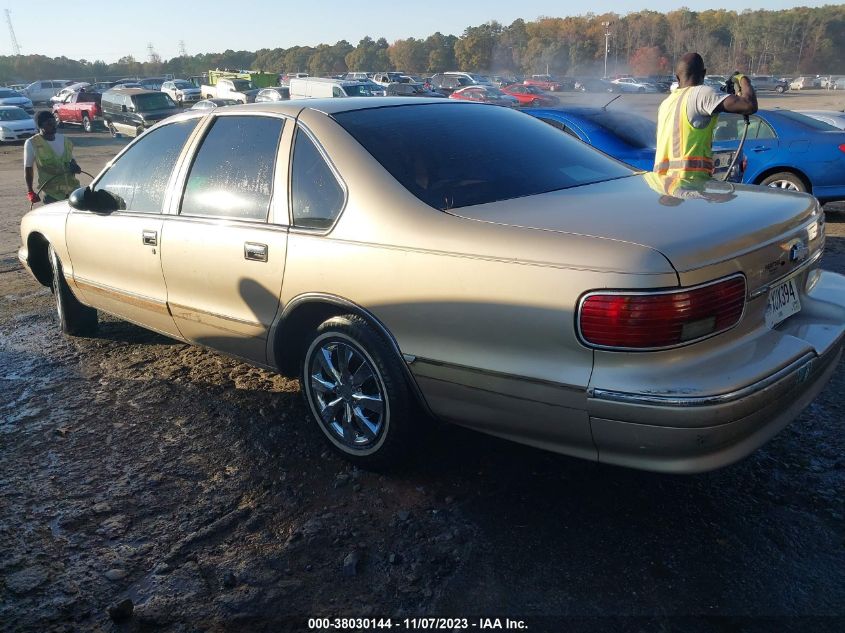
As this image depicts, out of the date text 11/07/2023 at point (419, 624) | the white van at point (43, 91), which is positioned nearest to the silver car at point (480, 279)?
the date text 11/07/2023 at point (419, 624)

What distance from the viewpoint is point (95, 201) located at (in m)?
4.43

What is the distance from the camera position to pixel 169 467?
11.1ft

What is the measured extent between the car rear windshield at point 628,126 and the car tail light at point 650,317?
555 cm

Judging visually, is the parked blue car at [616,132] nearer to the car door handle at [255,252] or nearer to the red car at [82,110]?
the car door handle at [255,252]

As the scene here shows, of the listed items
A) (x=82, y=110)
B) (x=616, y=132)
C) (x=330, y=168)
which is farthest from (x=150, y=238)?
(x=82, y=110)

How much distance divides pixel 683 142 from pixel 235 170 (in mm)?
3175

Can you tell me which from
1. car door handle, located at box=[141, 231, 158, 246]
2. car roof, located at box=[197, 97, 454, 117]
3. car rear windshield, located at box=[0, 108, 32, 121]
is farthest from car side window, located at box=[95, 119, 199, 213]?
car rear windshield, located at box=[0, 108, 32, 121]

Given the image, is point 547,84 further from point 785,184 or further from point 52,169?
point 52,169

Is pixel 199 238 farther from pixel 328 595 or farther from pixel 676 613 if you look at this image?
pixel 676 613

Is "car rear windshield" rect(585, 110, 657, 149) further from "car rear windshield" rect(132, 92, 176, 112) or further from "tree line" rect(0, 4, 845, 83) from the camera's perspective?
"tree line" rect(0, 4, 845, 83)

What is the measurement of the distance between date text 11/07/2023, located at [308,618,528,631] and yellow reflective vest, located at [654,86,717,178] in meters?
3.63

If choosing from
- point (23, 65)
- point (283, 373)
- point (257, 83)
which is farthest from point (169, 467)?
point (23, 65)

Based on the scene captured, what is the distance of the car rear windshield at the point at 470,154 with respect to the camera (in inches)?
120

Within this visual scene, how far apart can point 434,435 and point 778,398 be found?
1546 millimetres
